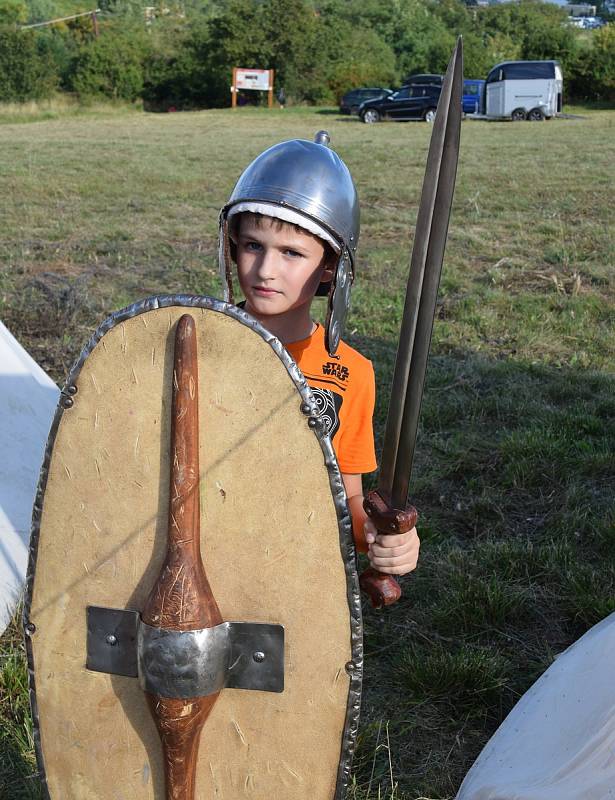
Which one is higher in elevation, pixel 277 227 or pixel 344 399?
pixel 277 227

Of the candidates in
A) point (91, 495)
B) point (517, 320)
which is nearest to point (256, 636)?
point (91, 495)

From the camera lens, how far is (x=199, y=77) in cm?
3966

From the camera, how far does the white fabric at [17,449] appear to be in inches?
111

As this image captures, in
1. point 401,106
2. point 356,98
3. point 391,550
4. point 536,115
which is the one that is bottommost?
point 391,550

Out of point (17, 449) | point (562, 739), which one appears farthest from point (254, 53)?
point (562, 739)

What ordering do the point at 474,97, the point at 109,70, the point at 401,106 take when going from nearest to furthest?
the point at 401,106, the point at 474,97, the point at 109,70

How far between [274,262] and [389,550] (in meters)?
0.65

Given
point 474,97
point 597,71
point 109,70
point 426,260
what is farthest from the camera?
point 597,71

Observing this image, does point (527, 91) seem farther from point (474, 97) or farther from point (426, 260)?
point (426, 260)

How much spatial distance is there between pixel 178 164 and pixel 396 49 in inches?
1517

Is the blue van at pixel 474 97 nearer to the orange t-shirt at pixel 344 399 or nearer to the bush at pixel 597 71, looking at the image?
the bush at pixel 597 71

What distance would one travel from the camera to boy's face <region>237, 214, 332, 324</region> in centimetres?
180

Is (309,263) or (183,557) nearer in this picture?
(183,557)

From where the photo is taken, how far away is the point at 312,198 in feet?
5.76
